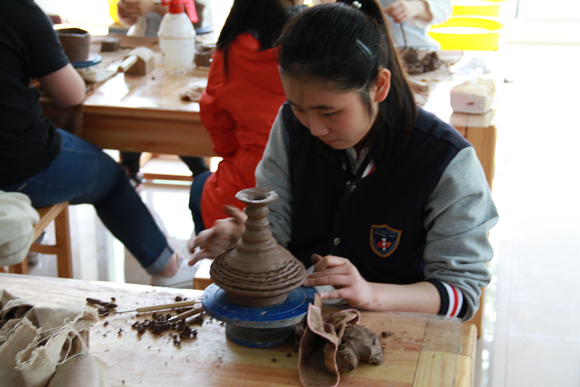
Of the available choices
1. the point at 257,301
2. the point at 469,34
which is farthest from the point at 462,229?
the point at 469,34

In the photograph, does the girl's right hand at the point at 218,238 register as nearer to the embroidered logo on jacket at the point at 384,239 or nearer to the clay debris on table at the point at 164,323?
the clay debris on table at the point at 164,323

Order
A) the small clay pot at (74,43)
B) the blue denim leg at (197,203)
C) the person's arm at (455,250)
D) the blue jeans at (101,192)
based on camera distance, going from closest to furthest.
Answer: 1. the person's arm at (455,250)
2. the blue jeans at (101,192)
3. the blue denim leg at (197,203)
4. the small clay pot at (74,43)

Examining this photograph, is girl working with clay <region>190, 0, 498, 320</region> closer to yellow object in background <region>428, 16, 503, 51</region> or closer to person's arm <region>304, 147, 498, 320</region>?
person's arm <region>304, 147, 498, 320</region>

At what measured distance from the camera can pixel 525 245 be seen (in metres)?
3.01

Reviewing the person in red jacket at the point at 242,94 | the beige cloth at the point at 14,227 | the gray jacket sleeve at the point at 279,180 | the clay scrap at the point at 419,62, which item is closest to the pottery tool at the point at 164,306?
the gray jacket sleeve at the point at 279,180

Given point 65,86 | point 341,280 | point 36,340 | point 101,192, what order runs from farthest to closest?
point 101,192 → point 65,86 → point 341,280 → point 36,340

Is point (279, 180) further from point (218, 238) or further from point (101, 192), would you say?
point (101, 192)

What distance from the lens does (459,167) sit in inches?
48.3

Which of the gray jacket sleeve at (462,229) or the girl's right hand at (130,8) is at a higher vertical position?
the girl's right hand at (130,8)

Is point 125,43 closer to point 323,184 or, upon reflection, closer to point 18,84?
point 18,84

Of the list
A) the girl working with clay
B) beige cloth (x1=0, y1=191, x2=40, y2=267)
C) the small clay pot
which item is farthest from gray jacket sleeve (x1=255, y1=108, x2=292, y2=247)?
the small clay pot

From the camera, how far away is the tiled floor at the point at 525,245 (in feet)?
7.17

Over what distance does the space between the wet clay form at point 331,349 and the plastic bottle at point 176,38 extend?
6.21 ft

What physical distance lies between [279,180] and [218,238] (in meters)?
0.29
